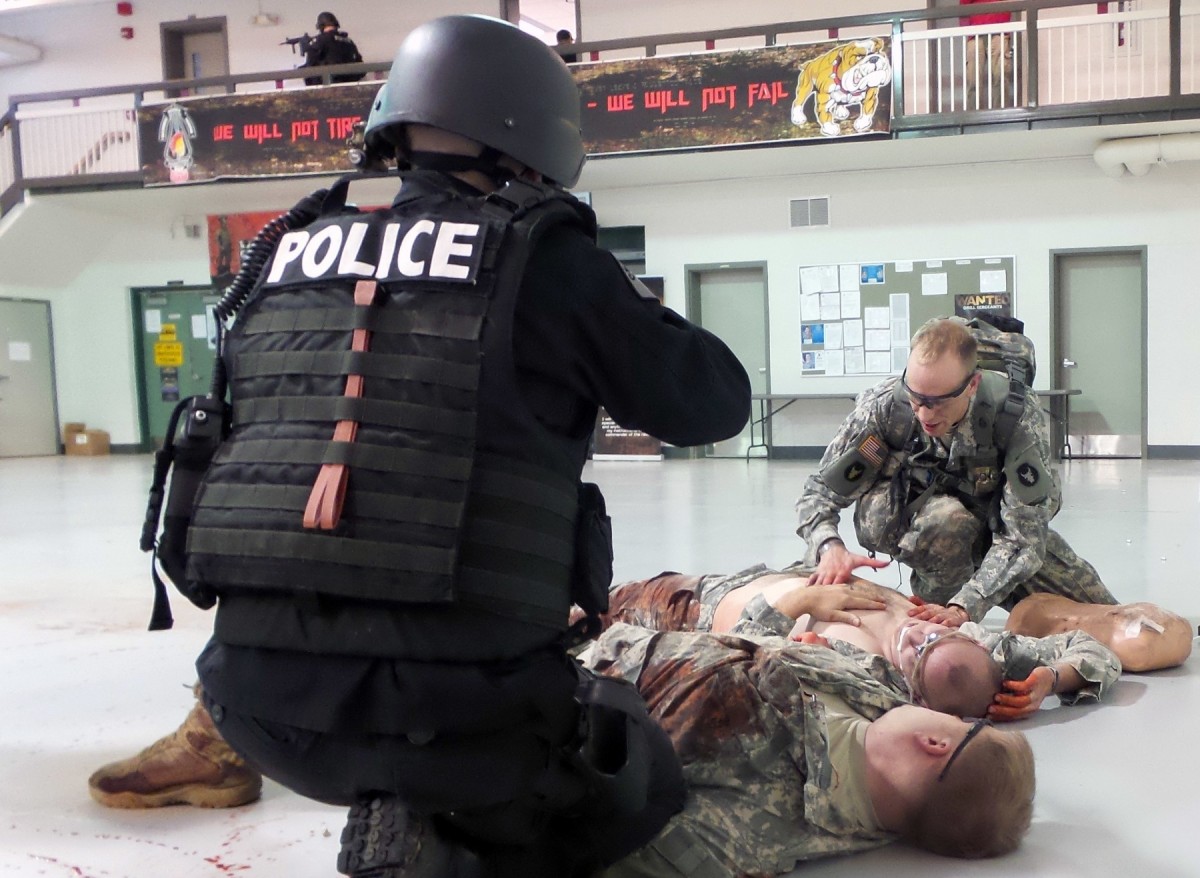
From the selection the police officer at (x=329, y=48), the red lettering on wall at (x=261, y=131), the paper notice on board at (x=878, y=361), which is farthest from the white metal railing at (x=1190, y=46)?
the red lettering on wall at (x=261, y=131)

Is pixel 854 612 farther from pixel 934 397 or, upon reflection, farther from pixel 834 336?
pixel 834 336

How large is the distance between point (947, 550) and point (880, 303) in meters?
7.59

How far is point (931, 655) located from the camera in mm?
2232

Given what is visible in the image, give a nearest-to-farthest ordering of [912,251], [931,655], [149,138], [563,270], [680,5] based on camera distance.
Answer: [563,270], [931,655], [912,251], [149,138], [680,5]

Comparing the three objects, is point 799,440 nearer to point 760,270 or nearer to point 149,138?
point 760,270

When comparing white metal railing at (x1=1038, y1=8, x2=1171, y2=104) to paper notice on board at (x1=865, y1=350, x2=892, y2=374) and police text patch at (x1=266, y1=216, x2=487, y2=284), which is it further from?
police text patch at (x1=266, y1=216, x2=487, y2=284)

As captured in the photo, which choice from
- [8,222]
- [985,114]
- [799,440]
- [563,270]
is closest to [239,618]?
[563,270]

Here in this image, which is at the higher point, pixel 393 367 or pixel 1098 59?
pixel 1098 59

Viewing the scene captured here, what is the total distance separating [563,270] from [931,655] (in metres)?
1.37

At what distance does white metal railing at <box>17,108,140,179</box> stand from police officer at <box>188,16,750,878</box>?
40.0 ft

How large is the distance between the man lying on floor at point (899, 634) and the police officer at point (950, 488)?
14 centimetres

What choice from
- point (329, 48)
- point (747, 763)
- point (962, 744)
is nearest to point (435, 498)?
point (747, 763)

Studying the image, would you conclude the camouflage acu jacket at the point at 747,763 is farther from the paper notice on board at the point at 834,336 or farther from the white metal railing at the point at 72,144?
the white metal railing at the point at 72,144

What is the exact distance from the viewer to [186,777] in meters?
2.03
